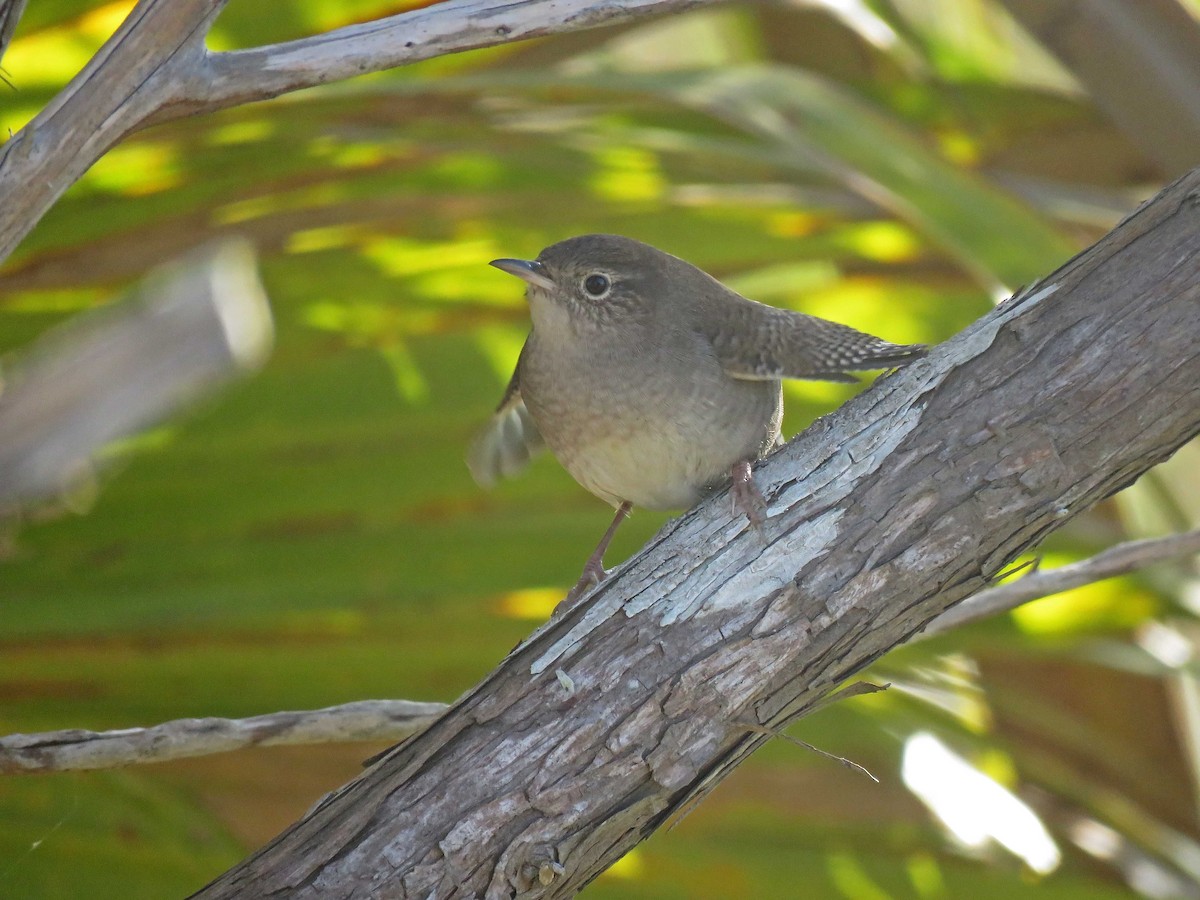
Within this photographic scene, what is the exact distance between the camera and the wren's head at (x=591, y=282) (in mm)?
2609

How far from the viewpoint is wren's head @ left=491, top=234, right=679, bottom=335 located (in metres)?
2.61

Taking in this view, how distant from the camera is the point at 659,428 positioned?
94.3 inches

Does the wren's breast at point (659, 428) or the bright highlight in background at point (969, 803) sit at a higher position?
the wren's breast at point (659, 428)

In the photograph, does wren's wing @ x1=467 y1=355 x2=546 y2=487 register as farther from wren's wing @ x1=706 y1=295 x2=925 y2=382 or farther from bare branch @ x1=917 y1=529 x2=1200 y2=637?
bare branch @ x1=917 y1=529 x2=1200 y2=637

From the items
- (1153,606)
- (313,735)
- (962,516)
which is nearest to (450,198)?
(313,735)

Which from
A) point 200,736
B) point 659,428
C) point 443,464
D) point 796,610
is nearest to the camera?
point 796,610

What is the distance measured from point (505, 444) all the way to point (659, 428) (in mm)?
575

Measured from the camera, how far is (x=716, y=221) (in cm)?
331

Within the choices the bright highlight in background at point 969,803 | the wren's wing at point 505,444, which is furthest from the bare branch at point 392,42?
the bright highlight in background at point 969,803

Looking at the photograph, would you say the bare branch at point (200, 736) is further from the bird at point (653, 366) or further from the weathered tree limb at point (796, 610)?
the bird at point (653, 366)

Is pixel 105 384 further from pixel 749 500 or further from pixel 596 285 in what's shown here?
pixel 596 285

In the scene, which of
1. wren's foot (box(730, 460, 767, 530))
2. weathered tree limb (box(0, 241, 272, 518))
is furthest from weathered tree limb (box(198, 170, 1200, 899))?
weathered tree limb (box(0, 241, 272, 518))

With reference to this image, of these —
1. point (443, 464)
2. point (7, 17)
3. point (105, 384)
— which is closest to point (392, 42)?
point (7, 17)

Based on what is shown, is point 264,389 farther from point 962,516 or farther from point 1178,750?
point 1178,750
